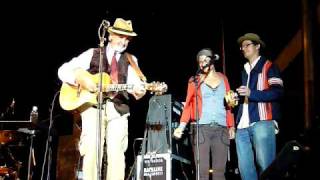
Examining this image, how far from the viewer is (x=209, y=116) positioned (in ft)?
19.9

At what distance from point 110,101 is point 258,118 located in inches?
68.8

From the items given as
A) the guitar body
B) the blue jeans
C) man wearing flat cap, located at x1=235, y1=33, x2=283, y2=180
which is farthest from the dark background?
the guitar body

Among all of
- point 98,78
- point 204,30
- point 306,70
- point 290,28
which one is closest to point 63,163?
point 98,78

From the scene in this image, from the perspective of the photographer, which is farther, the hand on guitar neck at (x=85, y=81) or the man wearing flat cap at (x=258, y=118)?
the hand on guitar neck at (x=85, y=81)

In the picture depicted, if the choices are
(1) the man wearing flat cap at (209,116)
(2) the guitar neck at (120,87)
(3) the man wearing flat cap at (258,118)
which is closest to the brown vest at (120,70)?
(2) the guitar neck at (120,87)

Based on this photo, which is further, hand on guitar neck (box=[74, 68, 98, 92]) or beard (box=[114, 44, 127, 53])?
beard (box=[114, 44, 127, 53])

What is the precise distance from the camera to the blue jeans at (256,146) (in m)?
5.71

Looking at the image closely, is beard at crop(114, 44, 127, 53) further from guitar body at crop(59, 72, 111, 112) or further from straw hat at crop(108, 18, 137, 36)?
guitar body at crop(59, 72, 111, 112)

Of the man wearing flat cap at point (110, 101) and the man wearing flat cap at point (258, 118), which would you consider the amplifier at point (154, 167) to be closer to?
the man wearing flat cap at point (110, 101)

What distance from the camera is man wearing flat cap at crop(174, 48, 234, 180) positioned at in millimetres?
5945

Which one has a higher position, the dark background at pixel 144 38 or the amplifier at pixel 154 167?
the dark background at pixel 144 38

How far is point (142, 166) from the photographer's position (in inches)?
254

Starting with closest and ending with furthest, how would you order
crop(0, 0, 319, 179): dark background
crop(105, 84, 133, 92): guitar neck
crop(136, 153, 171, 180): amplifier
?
crop(105, 84, 133, 92): guitar neck → crop(136, 153, 171, 180): amplifier → crop(0, 0, 319, 179): dark background

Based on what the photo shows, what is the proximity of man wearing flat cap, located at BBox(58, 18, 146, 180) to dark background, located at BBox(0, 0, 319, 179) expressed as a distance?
3.20 metres
